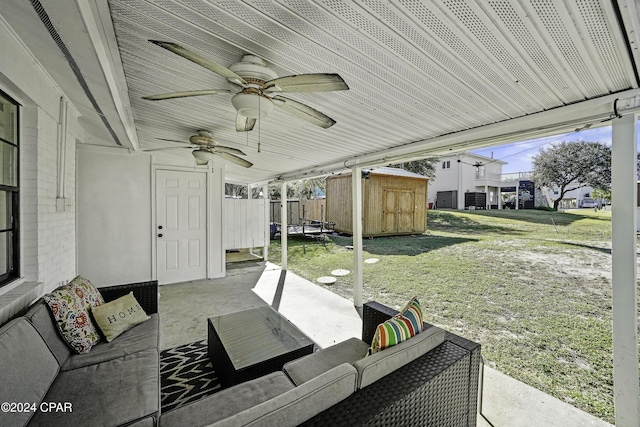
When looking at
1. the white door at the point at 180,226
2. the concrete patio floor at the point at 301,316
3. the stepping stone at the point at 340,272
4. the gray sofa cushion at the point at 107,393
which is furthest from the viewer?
the stepping stone at the point at 340,272

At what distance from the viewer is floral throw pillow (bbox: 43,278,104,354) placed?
6.16 ft

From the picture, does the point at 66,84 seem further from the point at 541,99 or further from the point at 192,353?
the point at 541,99

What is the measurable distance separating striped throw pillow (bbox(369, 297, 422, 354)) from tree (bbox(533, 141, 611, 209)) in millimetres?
14675

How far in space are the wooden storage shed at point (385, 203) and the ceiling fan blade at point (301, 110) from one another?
8.13 metres

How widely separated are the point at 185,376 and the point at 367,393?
6.38 ft

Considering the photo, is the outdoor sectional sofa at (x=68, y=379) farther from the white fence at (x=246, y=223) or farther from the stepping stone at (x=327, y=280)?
the white fence at (x=246, y=223)

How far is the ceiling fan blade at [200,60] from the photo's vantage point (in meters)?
1.22

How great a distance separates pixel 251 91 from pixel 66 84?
1749 mm

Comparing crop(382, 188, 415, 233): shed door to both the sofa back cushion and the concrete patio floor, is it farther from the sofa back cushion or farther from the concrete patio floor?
the sofa back cushion

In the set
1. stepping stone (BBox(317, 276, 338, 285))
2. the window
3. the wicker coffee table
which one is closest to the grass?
stepping stone (BBox(317, 276, 338, 285))

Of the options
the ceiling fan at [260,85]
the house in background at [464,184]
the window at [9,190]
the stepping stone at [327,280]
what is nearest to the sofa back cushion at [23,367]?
the window at [9,190]

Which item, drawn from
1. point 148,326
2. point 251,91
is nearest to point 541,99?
point 251,91

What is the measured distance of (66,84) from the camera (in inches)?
86.0

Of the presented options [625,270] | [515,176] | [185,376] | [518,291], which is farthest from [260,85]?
[515,176]
